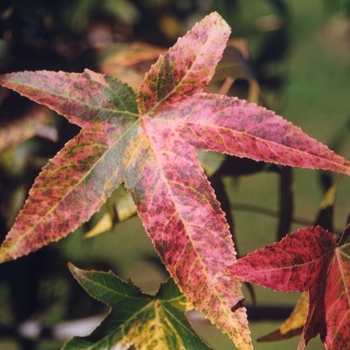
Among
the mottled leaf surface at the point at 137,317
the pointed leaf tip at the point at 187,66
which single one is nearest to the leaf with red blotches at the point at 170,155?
the pointed leaf tip at the point at 187,66

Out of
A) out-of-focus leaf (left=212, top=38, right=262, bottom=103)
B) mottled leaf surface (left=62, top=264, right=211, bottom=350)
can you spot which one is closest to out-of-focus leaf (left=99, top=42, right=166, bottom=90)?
out-of-focus leaf (left=212, top=38, right=262, bottom=103)

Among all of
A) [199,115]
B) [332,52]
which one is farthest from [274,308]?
[332,52]

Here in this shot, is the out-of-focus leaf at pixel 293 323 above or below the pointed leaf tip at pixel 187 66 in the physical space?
below

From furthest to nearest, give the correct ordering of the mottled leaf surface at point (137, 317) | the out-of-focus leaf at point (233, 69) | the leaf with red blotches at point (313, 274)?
the out-of-focus leaf at point (233, 69), the mottled leaf surface at point (137, 317), the leaf with red blotches at point (313, 274)

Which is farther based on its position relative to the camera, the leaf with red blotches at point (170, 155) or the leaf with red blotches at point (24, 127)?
the leaf with red blotches at point (24, 127)

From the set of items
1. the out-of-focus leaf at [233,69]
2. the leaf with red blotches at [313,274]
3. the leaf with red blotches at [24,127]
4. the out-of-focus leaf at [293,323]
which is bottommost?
the out-of-focus leaf at [293,323]

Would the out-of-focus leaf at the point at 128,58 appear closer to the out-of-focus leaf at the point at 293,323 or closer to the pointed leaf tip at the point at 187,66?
the pointed leaf tip at the point at 187,66
